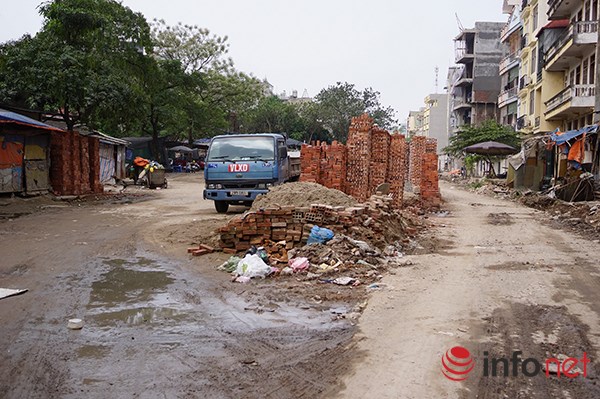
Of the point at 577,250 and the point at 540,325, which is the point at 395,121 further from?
the point at 540,325

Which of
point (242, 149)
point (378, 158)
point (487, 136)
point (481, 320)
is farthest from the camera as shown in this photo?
point (487, 136)

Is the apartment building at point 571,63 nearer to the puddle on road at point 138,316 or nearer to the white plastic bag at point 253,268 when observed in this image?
the white plastic bag at point 253,268

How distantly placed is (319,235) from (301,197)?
1671 mm

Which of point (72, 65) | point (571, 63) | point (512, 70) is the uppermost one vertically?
point (512, 70)

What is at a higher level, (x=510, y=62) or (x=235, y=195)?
(x=510, y=62)

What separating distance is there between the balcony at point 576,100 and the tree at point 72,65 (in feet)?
68.7

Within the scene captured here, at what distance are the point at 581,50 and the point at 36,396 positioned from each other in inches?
1181

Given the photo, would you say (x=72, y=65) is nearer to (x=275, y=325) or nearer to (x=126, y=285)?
(x=126, y=285)

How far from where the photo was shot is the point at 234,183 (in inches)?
537

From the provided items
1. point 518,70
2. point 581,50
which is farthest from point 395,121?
point 581,50

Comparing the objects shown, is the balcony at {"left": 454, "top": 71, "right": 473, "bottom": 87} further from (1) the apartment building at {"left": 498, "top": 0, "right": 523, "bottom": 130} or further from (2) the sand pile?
(2) the sand pile

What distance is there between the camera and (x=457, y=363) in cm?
411

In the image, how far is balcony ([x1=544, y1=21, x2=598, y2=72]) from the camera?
25425 millimetres

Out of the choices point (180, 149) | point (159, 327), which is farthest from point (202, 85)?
point (159, 327)
